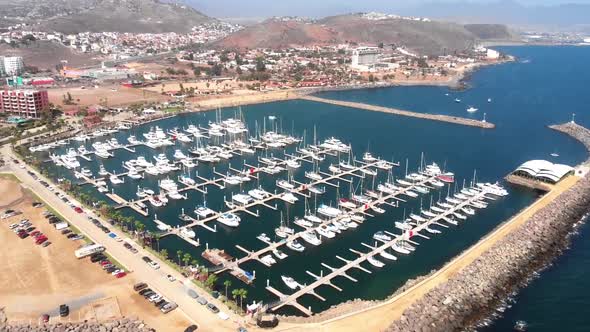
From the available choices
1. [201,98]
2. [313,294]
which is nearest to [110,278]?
[313,294]

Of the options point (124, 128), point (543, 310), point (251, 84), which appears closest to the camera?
point (543, 310)

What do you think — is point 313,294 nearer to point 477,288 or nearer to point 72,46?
point 477,288

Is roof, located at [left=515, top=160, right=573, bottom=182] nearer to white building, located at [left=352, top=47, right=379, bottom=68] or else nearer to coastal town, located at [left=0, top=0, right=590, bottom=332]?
coastal town, located at [left=0, top=0, right=590, bottom=332]

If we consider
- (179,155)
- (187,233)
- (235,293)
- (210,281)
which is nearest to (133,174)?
(179,155)

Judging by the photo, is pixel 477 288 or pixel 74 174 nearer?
pixel 477 288

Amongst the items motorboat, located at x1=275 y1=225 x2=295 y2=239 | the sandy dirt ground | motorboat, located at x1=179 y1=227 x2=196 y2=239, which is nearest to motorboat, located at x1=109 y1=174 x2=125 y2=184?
motorboat, located at x1=179 y1=227 x2=196 y2=239
